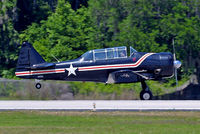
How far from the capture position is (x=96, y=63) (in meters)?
23.8

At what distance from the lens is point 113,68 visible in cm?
2369

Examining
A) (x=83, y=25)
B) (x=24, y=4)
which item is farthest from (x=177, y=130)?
(x=24, y=4)

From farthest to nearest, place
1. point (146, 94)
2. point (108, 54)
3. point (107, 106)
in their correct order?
point (108, 54)
point (146, 94)
point (107, 106)

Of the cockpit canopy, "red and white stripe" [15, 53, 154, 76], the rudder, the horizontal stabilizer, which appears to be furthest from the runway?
the rudder

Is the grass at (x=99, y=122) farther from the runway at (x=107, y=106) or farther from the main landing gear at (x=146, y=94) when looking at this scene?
the main landing gear at (x=146, y=94)

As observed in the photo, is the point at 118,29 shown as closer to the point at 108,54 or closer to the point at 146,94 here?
the point at 108,54

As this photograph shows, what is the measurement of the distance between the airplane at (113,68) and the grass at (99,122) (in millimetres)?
5507

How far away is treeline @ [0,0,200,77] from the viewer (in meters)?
30.2

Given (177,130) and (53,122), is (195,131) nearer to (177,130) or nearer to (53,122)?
(177,130)

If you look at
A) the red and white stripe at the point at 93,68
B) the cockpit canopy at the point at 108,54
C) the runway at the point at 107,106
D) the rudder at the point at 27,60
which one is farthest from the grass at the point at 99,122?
the rudder at the point at 27,60

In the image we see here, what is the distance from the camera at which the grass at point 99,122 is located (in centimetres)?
1424

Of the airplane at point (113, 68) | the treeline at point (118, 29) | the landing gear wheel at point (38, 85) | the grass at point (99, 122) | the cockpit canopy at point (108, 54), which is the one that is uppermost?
the treeline at point (118, 29)

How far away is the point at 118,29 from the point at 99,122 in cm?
1664

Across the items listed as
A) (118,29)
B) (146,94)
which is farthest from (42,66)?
(118,29)
